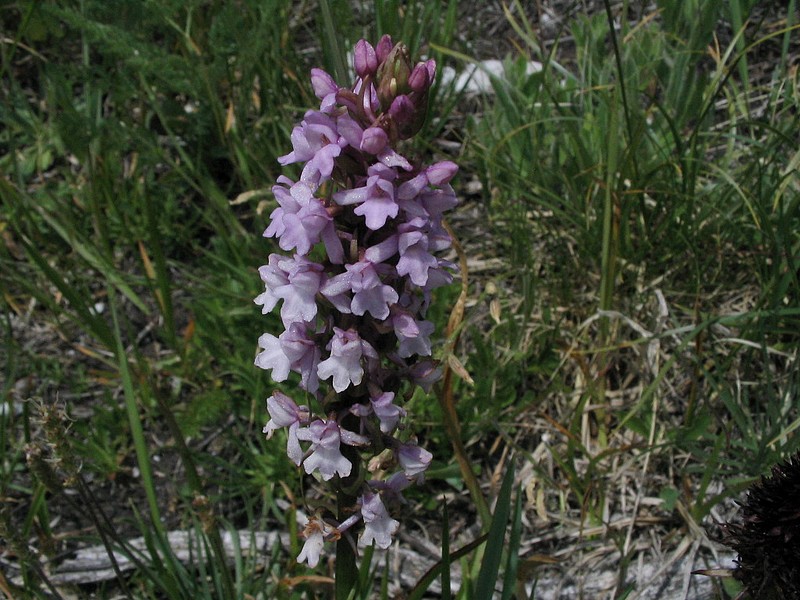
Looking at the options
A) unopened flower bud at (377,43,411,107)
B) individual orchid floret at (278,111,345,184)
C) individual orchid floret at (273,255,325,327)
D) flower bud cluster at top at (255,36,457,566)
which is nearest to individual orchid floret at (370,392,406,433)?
flower bud cluster at top at (255,36,457,566)

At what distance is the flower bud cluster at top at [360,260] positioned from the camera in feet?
4.99

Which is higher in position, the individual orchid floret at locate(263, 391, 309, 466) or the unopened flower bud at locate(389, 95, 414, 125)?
the unopened flower bud at locate(389, 95, 414, 125)

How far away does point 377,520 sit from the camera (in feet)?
5.90

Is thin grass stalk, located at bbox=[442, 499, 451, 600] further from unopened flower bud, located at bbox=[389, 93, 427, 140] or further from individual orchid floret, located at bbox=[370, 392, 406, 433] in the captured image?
unopened flower bud, located at bbox=[389, 93, 427, 140]

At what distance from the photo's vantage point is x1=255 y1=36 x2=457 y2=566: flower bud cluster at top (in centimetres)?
152

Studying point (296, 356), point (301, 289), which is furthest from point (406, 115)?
point (296, 356)

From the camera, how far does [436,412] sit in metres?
2.98

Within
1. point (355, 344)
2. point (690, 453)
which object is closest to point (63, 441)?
point (355, 344)

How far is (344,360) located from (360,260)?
0.20 m

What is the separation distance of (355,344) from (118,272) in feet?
7.22

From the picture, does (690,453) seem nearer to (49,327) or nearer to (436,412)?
(436,412)

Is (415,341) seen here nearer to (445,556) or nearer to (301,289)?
(301,289)

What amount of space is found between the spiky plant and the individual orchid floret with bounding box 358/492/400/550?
2.49 ft

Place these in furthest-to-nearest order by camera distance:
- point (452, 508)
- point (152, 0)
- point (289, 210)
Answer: point (152, 0), point (452, 508), point (289, 210)
